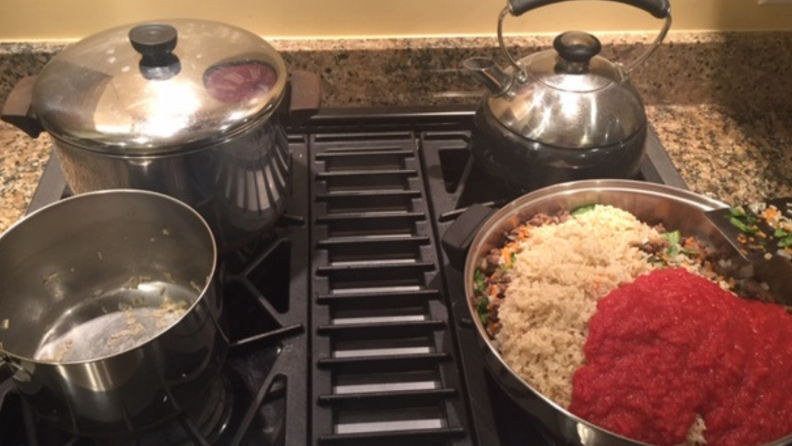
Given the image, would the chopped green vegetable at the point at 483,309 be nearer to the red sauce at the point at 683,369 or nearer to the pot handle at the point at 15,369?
the red sauce at the point at 683,369

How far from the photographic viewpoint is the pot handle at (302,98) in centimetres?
76

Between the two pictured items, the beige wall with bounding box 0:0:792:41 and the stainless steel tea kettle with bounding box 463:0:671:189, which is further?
the beige wall with bounding box 0:0:792:41

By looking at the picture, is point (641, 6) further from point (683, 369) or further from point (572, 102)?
point (683, 369)

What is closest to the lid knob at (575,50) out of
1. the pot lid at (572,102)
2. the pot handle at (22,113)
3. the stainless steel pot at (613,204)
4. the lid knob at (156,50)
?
the pot lid at (572,102)

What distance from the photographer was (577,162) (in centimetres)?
80

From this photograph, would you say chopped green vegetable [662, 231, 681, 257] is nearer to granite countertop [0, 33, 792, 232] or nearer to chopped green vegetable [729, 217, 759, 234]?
chopped green vegetable [729, 217, 759, 234]

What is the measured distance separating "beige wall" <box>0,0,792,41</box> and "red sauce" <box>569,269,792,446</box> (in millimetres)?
505

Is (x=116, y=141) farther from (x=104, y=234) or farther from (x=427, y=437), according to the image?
(x=427, y=437)

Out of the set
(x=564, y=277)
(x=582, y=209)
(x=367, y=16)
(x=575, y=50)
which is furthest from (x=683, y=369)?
(x=367, y=16)

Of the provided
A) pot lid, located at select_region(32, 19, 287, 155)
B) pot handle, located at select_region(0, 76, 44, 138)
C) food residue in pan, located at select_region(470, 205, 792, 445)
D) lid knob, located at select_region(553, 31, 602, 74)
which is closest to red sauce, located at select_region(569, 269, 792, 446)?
food residue in pan, located at select_region(470, 205, 792, 445)

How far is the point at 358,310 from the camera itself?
0.78m

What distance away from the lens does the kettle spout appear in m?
0.83

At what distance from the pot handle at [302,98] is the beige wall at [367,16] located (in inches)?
8.8

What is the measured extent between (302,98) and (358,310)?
0.25m
